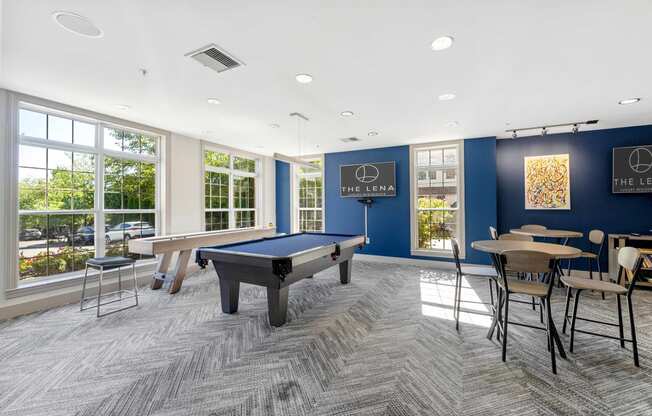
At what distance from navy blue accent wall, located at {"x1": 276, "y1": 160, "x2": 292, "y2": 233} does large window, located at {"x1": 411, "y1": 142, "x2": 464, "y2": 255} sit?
3426 mm

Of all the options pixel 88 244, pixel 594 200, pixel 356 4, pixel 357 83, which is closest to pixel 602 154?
pixel 594 200

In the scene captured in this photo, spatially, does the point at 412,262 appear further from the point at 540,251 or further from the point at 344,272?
the point at 540,251

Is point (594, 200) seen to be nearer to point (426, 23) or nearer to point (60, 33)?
point (426, 23)

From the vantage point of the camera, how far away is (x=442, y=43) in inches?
93.4

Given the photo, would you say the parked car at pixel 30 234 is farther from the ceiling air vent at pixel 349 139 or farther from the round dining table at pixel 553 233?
the round dining table at pixel 553 233

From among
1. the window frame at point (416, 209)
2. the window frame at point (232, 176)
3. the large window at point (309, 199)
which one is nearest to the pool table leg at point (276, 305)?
the window frame at point (232, 176)

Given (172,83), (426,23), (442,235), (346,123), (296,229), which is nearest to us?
(426,23)

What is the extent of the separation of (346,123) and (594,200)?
4770 millimetres

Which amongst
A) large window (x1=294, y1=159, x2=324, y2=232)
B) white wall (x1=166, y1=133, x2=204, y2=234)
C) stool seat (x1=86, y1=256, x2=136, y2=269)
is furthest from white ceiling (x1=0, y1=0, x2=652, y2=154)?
large window (x1=294, y1=159, x2=324, y2=232)

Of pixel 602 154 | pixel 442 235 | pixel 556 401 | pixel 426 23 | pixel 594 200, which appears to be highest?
pixel 426 23

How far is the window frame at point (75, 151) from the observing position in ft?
11.2

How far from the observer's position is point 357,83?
125 inches

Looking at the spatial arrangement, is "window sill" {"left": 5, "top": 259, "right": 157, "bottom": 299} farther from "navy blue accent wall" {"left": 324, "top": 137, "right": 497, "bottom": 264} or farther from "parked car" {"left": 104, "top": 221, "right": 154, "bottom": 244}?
"navy blue accent wall" {"left": 324, "top": 137, "right": 497, "bottom": 264}

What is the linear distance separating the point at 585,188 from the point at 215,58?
6.46 metres
